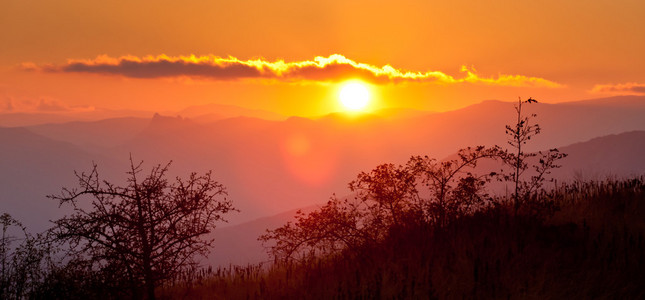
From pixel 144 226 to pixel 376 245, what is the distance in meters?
4.10

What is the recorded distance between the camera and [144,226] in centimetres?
873

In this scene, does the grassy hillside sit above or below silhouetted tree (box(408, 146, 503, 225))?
below

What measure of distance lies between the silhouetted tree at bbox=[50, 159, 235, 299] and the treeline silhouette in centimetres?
2

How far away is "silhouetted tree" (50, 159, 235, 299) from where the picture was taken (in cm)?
850

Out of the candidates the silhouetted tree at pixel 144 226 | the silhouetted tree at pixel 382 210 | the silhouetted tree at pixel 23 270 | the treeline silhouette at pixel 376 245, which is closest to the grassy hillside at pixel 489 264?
the treeline silhouette at pixel 376 245

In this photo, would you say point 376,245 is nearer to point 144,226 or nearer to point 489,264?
point 489,264

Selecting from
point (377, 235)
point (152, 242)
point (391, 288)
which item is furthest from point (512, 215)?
point (152, 242)

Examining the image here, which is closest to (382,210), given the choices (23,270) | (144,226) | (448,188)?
(448,188)

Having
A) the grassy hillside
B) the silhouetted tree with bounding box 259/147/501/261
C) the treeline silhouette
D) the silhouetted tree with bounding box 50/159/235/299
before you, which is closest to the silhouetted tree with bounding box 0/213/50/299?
the treeline silhouette

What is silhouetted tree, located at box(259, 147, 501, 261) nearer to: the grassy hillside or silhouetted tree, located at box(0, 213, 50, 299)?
the grassy hillside

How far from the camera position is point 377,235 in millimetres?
9789

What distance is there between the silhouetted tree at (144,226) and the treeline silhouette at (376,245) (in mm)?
25

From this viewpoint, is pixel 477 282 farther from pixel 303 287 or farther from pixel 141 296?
pixel 141 296

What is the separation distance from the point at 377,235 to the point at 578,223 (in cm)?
370
